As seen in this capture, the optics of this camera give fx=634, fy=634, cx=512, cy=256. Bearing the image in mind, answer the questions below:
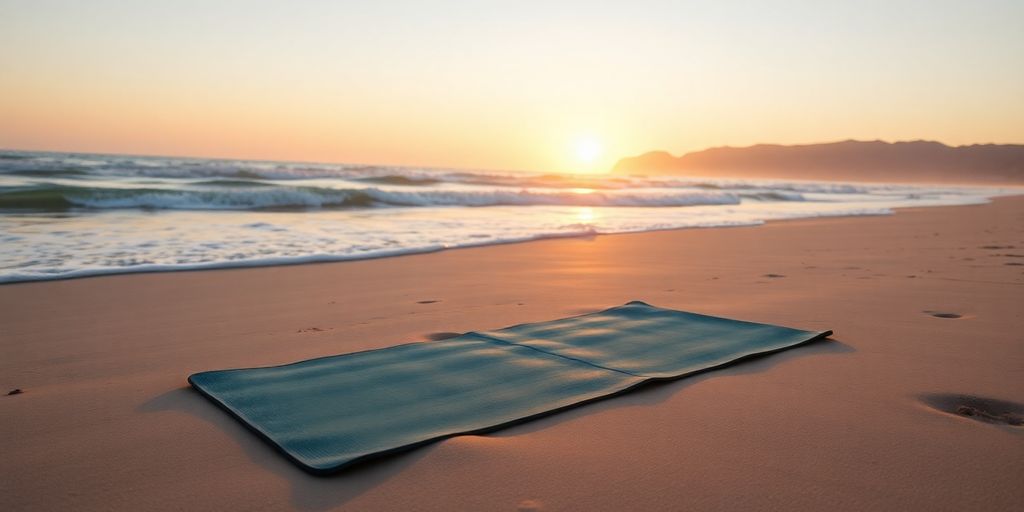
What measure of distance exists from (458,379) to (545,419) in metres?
0.38

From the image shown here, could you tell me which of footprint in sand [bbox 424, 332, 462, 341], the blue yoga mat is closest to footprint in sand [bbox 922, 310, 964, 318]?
the blue yoga mat

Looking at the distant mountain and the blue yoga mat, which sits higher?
the distant mountain

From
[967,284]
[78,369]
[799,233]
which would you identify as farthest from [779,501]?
[799,233]

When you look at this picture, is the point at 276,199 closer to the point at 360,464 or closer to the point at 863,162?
the point at 360,464

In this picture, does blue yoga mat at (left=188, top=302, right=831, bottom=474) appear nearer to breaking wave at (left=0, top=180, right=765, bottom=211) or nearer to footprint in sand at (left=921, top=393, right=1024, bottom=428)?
footprint in sand at (left=921, top=393, right=1024, bottom=428)

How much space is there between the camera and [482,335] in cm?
257

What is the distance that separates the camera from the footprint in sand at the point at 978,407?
1.76 m

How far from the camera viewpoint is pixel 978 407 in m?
1.86

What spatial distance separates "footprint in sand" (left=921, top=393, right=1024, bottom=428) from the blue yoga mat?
1.87 ft

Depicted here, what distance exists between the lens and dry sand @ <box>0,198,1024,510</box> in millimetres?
1350

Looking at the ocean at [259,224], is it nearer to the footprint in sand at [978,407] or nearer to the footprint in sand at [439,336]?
the footprint in sand at [439,336]

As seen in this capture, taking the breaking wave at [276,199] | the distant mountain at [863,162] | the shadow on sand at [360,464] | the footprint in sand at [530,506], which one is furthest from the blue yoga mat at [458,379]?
the distant mountain at [863,162]

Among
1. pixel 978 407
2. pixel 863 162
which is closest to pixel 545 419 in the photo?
pixel 978 407

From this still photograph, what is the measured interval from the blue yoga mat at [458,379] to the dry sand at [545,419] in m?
0.06
